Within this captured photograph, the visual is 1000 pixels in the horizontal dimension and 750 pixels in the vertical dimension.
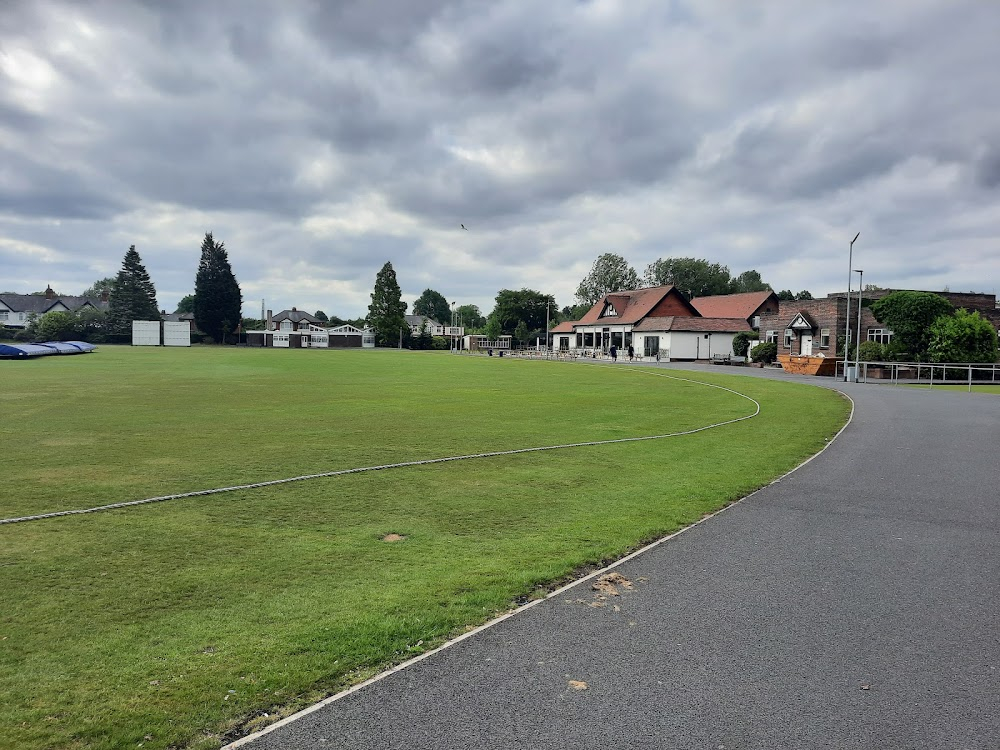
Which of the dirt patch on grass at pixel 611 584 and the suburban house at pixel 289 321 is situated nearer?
the dirt patch on grass at pixel 611 584

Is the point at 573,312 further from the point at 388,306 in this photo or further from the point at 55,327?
the point at 55,327

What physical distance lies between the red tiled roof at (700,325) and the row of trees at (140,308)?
89.3 meters

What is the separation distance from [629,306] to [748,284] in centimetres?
6912

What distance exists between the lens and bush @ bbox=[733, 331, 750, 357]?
6694 centimetres

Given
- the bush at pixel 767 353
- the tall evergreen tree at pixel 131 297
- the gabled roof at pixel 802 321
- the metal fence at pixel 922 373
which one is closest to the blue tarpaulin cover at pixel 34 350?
the tall evergreen tree at pixel 131 297

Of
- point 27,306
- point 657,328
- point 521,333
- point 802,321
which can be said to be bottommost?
point 657,328

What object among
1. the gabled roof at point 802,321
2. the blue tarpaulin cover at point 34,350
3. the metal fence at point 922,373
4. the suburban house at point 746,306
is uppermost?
the suburban house at point 746,306

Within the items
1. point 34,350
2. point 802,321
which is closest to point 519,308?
point 802,321

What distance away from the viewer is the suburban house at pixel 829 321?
2029 inches

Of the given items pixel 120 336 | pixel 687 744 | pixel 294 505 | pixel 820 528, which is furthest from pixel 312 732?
pixel 120 336

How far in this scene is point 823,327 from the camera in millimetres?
54250

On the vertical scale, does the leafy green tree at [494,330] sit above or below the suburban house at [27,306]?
below

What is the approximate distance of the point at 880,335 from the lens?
51.5 m

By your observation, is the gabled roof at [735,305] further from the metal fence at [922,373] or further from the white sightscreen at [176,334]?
the white sightscreen at [176,334]
